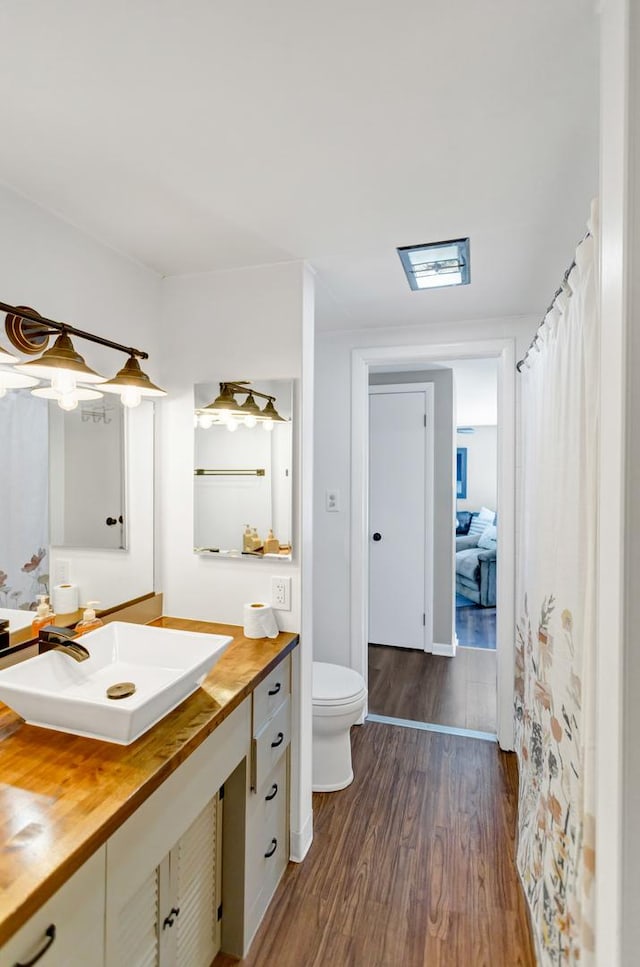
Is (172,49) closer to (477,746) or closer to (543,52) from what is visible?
(543,52)

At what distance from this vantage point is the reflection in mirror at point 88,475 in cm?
162

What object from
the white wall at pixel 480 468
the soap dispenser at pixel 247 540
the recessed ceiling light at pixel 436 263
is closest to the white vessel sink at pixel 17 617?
the soap dispenser at pixel 247 540

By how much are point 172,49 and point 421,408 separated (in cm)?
321

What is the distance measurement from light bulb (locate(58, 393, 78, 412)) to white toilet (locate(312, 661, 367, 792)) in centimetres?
155

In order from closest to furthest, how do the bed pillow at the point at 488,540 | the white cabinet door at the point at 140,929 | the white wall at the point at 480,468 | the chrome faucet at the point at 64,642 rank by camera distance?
1. the white cabinet door at the point at 140,929
2. the chrome faucet at the point at 64,642
3. the bed pillow at the point at 488,540
4. the white wall at the point at 480,468

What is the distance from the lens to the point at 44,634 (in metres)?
1.37

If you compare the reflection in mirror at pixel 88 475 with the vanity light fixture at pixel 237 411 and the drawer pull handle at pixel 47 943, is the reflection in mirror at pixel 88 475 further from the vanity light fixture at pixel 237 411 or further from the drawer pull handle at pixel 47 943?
the drawer pull handle at pixel 47 943

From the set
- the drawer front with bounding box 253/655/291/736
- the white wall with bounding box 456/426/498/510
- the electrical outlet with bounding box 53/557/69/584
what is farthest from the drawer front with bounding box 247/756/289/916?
the white wall with bounding box 456/426/498/510

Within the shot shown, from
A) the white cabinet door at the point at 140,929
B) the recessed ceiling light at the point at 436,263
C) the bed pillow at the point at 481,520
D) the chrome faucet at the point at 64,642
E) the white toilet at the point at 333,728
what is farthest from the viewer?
the bed pillow at the point at 481,520

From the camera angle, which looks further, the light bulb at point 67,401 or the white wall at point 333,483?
the white wall at point 333,483

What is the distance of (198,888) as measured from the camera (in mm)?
1386

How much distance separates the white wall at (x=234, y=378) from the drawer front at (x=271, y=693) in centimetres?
8

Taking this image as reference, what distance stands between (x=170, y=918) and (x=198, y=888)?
179 millimetres

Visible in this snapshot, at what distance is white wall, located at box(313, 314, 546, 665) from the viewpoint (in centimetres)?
287
